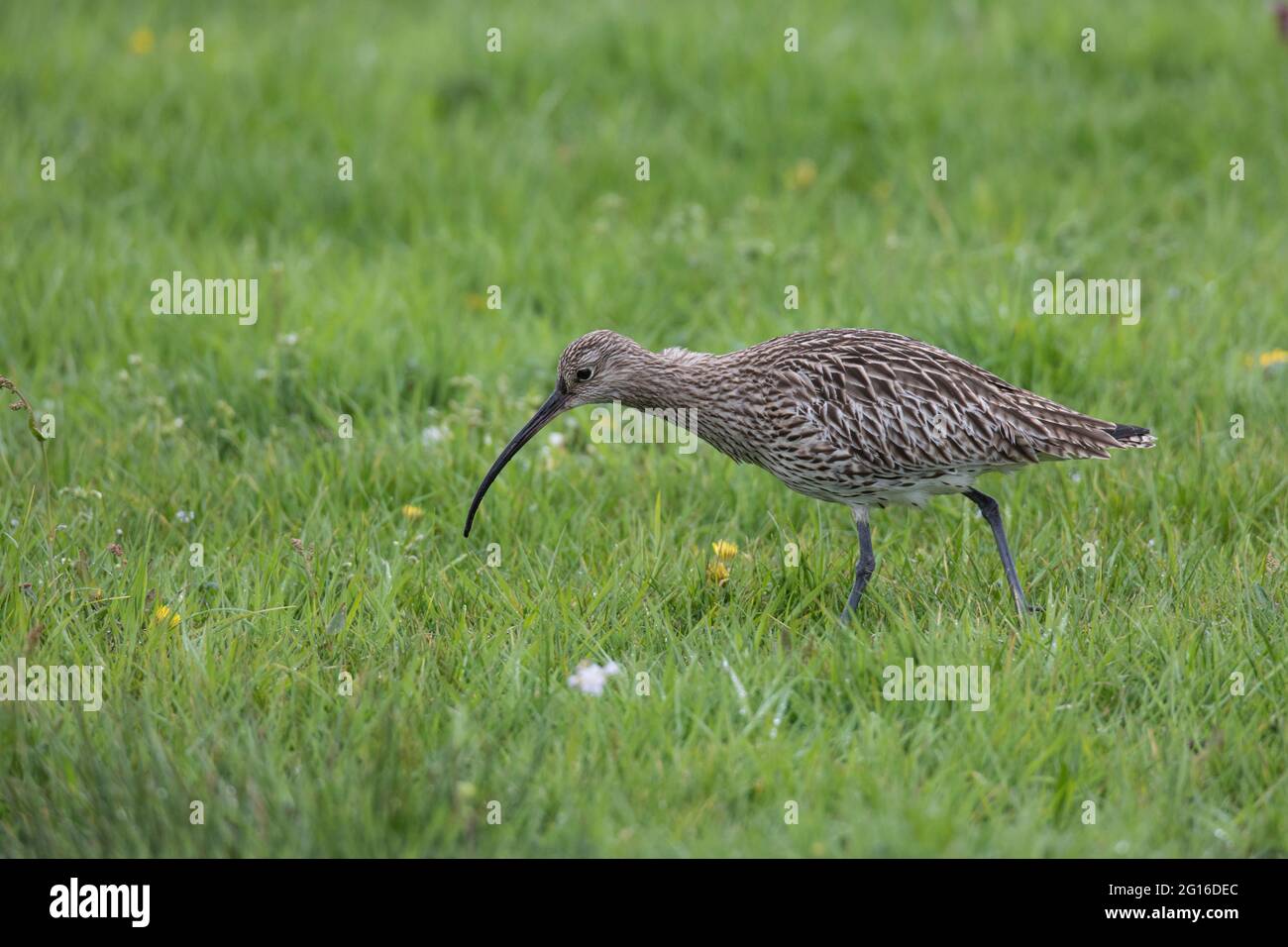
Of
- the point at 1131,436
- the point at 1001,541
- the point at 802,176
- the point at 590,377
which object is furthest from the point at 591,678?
the point at 802,176

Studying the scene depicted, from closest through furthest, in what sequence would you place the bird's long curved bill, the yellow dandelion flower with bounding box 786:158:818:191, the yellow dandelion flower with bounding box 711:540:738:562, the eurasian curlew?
1. the eurasian curlew
2. the yellow dandelion flower with bounding box 711:540:738:562
3. the bird's long curved bill
4. the yellow dandelion flower with bounding box 786:158:818:191

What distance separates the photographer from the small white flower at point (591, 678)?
5156mm

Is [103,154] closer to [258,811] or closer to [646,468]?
[646,468]

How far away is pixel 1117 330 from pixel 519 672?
4354 mm

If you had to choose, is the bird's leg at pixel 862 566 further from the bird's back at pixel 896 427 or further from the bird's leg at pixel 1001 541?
the bird's leg at pixel 1001 541

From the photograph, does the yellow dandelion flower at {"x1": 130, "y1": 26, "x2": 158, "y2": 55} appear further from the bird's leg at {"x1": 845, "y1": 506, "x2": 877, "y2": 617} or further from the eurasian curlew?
the bird's leg at {"x1": 845, "y1": 506, "x2": 877, "y2": 617}

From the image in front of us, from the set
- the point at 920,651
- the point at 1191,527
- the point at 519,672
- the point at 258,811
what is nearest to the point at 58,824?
the point at 258,811

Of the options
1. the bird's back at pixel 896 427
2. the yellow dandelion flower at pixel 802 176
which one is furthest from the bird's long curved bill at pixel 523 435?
the yellow dandelion flower at pixel 802 176

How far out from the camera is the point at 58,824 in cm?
460

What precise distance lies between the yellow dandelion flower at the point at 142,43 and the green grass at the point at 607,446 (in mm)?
166

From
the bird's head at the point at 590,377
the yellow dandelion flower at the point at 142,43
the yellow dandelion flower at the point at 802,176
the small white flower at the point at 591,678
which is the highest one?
the yellow dandelion flower at the point at 142,43

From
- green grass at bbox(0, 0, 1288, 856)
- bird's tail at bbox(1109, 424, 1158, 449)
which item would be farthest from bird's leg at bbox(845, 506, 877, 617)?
bird's tail at bbox(1109, 424, 1158, 449)

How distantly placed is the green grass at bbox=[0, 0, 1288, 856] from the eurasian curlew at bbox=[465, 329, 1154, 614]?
419mm

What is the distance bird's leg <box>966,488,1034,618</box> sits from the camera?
5.84 meters
